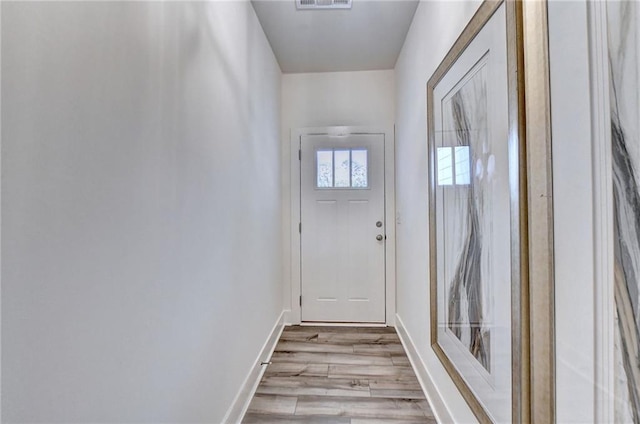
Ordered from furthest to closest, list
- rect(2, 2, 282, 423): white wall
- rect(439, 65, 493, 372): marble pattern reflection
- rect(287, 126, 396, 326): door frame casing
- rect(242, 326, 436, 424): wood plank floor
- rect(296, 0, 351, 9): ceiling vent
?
rect(287, 126, 396, 326): door frame casing, rect(296, 0, 351, 9): ceiling vent, rect(242, 326, 436, 424): wood plank floor, rect(439, 65, 493, 372): marble pattern reflection, rect(2, 2, 282, 423): white wall

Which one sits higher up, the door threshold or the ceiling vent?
the ceiling vent

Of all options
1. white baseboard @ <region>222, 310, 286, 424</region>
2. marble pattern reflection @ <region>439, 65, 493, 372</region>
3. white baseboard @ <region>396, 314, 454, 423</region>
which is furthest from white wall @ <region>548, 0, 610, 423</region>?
white baseboard @ <region>222, 310, 286, 424</region>

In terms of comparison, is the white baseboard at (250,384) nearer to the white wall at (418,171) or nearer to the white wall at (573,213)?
the white wall at (418,171)

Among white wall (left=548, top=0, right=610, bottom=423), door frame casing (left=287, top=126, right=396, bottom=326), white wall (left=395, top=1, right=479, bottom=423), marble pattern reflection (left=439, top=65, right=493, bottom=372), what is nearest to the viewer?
white wall (left=548, top=0, right=610, bottom=423)

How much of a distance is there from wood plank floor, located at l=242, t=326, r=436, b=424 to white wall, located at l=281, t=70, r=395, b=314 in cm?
74

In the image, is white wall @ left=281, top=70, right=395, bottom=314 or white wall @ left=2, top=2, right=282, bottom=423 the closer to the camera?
white wall @ left=2, top=2, right=282, bottom=423

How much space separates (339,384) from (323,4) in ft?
8.44

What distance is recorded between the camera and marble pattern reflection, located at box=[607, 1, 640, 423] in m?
0.59

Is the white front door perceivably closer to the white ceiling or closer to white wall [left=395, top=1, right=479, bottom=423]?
white wall [left=395, top=1, right=479, bottom=423]

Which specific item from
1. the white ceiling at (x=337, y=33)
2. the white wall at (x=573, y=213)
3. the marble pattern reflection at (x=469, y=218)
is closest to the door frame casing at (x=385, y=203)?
the white ceiling at (x=337, y=33)

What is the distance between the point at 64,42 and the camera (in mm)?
614

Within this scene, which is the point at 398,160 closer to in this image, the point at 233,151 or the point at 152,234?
the point at 233,151

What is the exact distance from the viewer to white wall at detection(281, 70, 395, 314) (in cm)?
298

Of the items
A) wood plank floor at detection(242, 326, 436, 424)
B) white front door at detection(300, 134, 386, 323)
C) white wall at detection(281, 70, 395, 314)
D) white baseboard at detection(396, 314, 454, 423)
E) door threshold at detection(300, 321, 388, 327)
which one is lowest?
wood plank floor at detection(242, 326, 436, 424)
